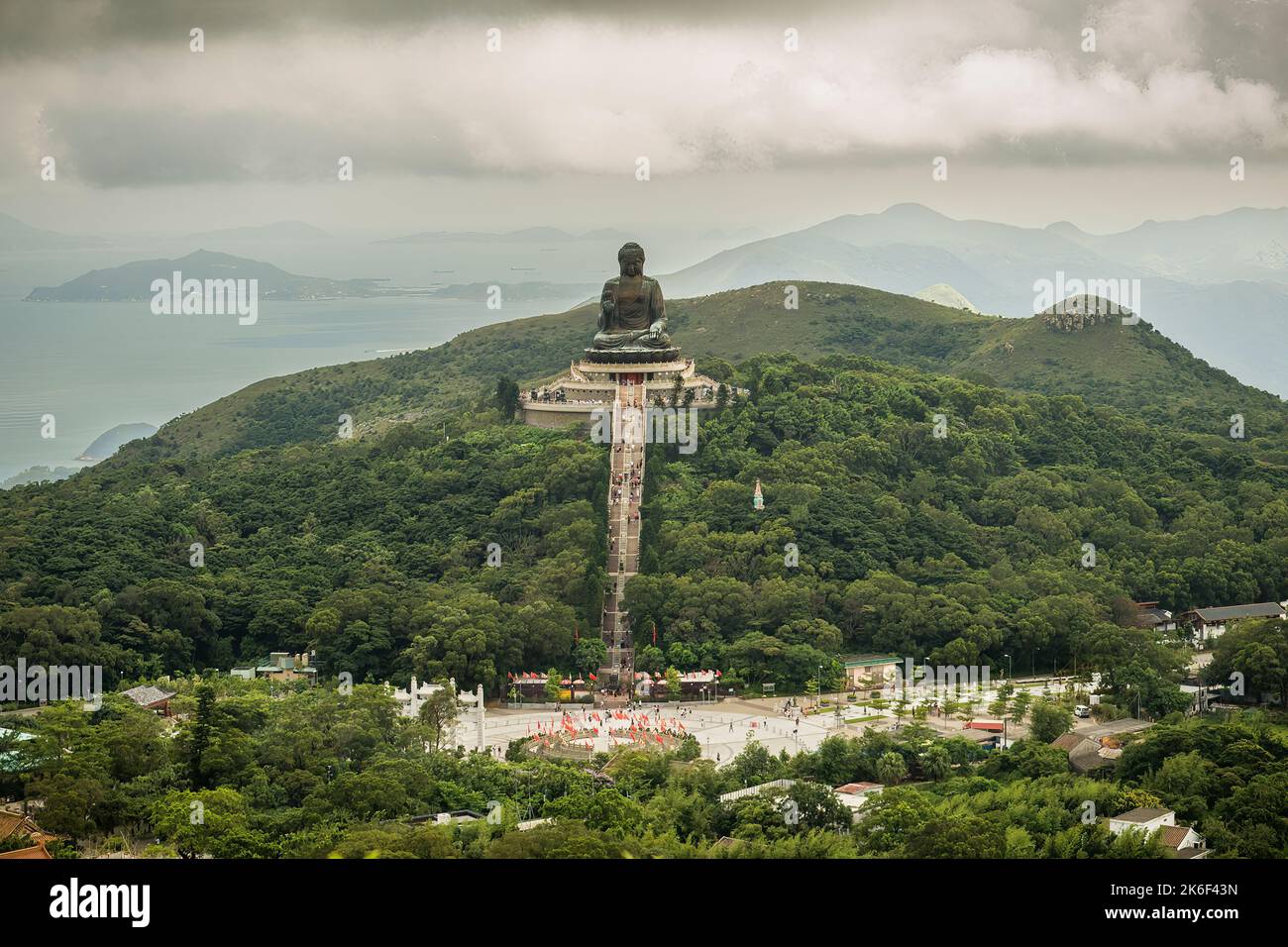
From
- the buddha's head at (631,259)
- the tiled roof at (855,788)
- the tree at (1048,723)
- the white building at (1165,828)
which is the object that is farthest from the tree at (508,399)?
the white building at (1165,828)

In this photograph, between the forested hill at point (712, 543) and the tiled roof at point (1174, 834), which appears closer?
the tiled roof at point (1174, 834)

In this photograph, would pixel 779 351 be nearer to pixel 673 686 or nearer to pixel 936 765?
pixel 673 686

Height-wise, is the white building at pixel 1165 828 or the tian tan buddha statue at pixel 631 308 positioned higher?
the tian tan buddha statue at pixel 631 308

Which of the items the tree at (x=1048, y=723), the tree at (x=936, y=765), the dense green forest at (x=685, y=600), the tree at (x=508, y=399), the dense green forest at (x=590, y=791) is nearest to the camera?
the dense green forest at (x=590, y=791)

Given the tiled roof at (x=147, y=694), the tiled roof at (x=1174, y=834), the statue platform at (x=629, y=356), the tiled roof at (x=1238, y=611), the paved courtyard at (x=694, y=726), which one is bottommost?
the tiled roof at (x=1174, y=834)

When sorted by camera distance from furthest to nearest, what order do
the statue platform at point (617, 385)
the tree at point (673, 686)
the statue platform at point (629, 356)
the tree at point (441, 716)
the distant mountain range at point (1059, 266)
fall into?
the distant mountain range at point (1059, 266)
the statue platform at point (617, 385)
the statue platform at point (629, 356)
the tree at point (673, 686)
the tree at point (441, 716)

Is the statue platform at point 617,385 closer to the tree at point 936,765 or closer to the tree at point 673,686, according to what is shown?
the tree at point 673,686
